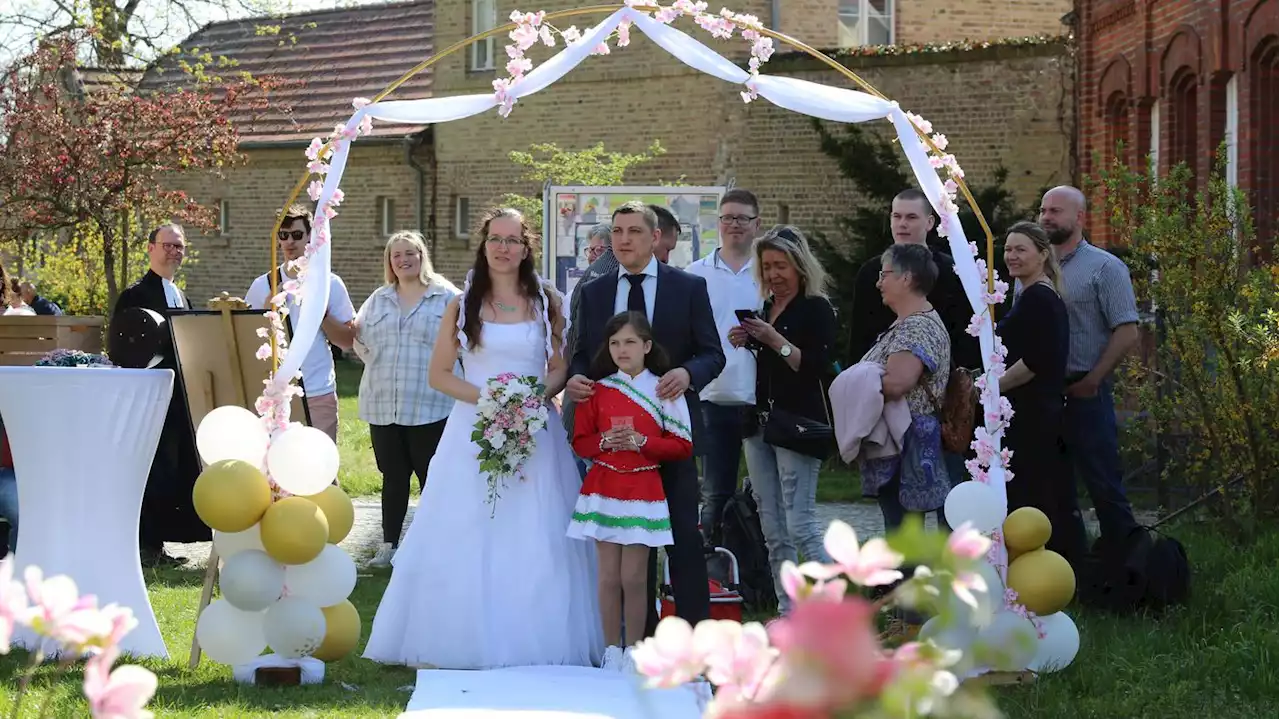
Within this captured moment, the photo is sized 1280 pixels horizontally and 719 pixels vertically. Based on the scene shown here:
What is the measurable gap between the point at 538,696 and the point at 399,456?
11.9ft

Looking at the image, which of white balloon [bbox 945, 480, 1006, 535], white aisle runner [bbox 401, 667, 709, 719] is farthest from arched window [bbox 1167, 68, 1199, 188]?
white aisle runner [bbox 401, 667, 709, 719]

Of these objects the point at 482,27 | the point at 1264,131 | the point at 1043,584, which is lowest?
the point at 1043,584

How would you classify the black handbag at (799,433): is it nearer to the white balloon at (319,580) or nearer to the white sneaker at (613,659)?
the white sneaker at (613,659)

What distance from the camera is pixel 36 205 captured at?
20719 mm

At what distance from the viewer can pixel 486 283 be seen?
773 centimetres

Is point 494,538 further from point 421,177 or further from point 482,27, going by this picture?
point 421,177

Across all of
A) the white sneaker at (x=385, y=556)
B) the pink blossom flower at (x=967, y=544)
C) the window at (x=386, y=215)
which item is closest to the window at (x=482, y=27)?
the window at (x=386, y=215)

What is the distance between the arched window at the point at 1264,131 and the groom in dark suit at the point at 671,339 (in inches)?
342

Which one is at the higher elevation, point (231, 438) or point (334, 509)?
point (231, 438)

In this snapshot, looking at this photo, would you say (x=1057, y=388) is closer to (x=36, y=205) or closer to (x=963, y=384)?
(x=963, y=384)

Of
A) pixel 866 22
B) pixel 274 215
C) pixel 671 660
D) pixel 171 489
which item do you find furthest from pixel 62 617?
pixel 274 215

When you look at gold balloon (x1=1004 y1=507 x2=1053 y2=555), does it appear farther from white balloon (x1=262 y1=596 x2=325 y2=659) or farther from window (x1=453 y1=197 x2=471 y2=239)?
window (x1=453 y1=197 x2=471 y2=239)

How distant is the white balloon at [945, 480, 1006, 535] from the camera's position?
6594mm

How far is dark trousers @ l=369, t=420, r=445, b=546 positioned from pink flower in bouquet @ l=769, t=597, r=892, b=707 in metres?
8.33
